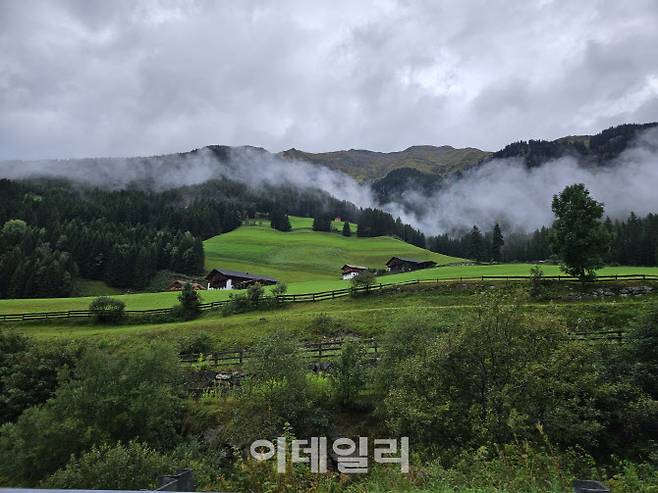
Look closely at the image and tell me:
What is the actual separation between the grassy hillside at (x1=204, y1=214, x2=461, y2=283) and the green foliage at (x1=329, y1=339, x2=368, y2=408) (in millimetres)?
69820

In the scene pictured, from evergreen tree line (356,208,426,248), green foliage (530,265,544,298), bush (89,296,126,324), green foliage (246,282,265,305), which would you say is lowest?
bush (89,296,126,324)

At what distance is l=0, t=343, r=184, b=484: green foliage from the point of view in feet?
62.6

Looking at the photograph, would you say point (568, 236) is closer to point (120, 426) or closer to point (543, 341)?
point (543, 341)

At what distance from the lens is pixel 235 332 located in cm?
4178

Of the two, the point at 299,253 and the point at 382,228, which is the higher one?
the point at 382,228

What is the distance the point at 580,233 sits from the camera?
44.0m

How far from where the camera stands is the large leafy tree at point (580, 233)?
43.5m

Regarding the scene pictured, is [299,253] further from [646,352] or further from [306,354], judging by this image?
[646,352]

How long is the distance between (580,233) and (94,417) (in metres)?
45.0

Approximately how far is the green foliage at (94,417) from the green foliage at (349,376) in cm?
895

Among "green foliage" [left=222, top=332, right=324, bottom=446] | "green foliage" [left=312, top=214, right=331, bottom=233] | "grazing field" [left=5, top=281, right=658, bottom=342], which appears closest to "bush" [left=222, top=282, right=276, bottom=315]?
"grazing field" [left=5, top=281, right=658, bottom=342]

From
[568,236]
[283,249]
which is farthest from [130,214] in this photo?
[568,236]

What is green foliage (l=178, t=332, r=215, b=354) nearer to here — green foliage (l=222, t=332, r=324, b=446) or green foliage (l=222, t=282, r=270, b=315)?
green foliage (l=222, t=282, r=270, b=315)

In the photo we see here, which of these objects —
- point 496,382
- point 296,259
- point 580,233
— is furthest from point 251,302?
point 296,259
